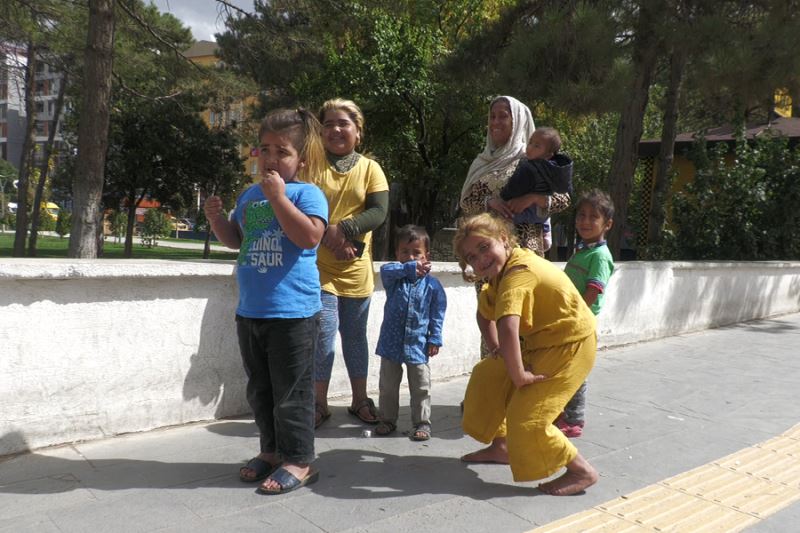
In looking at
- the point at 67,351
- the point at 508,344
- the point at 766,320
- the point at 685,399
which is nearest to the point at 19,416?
the point at 67,351

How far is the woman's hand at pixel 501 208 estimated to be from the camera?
385cm

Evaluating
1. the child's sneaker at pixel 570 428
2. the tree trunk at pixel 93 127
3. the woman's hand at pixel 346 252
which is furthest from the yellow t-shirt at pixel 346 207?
the tree trunk at pixel 93 127

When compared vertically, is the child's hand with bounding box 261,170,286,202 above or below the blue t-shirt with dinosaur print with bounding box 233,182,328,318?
above

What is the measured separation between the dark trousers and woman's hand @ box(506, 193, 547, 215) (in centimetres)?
139

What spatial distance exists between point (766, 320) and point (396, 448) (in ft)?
26.3

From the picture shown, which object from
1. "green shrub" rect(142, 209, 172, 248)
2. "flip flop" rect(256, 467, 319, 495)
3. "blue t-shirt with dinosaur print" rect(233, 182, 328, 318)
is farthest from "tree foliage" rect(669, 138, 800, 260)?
"green shrub" rect(142, 209, 172, 248)

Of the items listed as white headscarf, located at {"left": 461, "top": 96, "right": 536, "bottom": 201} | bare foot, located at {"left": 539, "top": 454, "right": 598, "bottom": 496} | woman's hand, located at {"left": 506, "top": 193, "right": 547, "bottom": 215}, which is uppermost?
white headscarf, located at {"left": 461, "top": 96, "right": 536, "bottom": 201}

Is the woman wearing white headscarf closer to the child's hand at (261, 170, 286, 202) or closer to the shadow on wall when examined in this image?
the child's hand at (261, 170, 286, 202)

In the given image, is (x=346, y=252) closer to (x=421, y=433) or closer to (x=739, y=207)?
(x=421, y=433)

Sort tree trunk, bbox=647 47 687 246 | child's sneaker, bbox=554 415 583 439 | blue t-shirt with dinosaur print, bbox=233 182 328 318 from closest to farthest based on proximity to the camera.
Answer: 1. blue t-shirt with dinosaur print, bbox=233 182 328 318
2. child's sneaker, bbox=554 415 583 439
3. tree trunk, bbox=647 47 687 246

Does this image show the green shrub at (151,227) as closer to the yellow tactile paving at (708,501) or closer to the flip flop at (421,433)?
the flip flop at (421,433)

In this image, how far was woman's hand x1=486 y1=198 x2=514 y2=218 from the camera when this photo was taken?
3846 mm

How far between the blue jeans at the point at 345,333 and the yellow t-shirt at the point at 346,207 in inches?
2.9

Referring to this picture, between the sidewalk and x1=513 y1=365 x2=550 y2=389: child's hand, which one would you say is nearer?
the sidewalk
